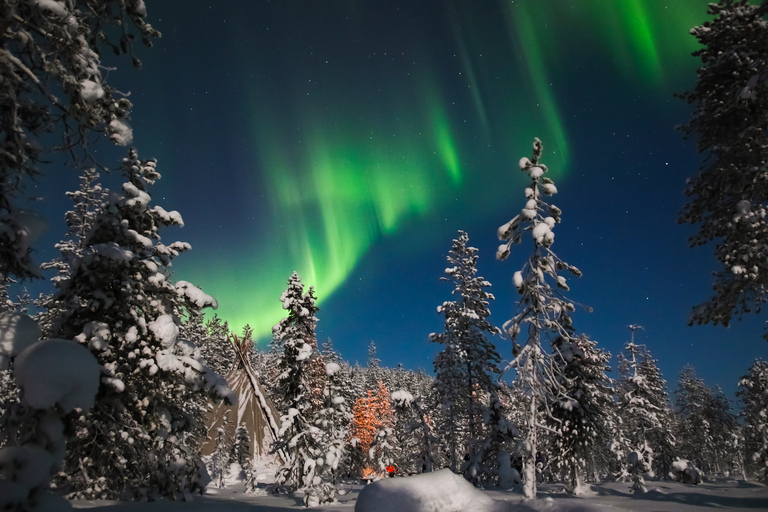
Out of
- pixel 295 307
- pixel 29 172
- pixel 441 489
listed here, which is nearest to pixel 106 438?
pixel 29 172

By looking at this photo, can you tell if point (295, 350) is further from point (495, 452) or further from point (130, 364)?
point (495, 452)

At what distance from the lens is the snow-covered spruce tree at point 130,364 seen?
9609mm

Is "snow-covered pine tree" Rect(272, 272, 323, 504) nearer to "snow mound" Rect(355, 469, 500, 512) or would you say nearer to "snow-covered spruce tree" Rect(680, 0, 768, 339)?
"snow mound" Rect(355, 469, 500, 512)

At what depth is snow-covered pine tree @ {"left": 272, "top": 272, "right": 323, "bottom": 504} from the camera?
18984mm

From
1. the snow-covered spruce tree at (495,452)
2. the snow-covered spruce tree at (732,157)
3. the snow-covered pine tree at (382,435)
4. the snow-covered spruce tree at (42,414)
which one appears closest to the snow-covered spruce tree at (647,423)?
the snow-covered spruce tree at (495,452)

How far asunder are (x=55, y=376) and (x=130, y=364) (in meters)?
7.32

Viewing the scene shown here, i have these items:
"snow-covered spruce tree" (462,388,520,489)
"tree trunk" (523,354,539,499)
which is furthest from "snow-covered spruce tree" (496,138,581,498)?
"snow-covered spruce tree" (462,388,520,489)

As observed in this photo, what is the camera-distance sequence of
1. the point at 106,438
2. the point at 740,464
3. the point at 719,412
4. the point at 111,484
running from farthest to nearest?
the point at 740,464
the point at 719,412
the point at 111,484
the point at 106,438

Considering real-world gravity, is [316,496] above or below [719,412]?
below

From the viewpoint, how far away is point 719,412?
47.4m

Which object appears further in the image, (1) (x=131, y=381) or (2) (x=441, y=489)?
(1) (x=131, y=381)

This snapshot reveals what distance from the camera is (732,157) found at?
37.6 feet

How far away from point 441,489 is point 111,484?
30.8ft

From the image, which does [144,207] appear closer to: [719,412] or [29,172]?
[29,172]
